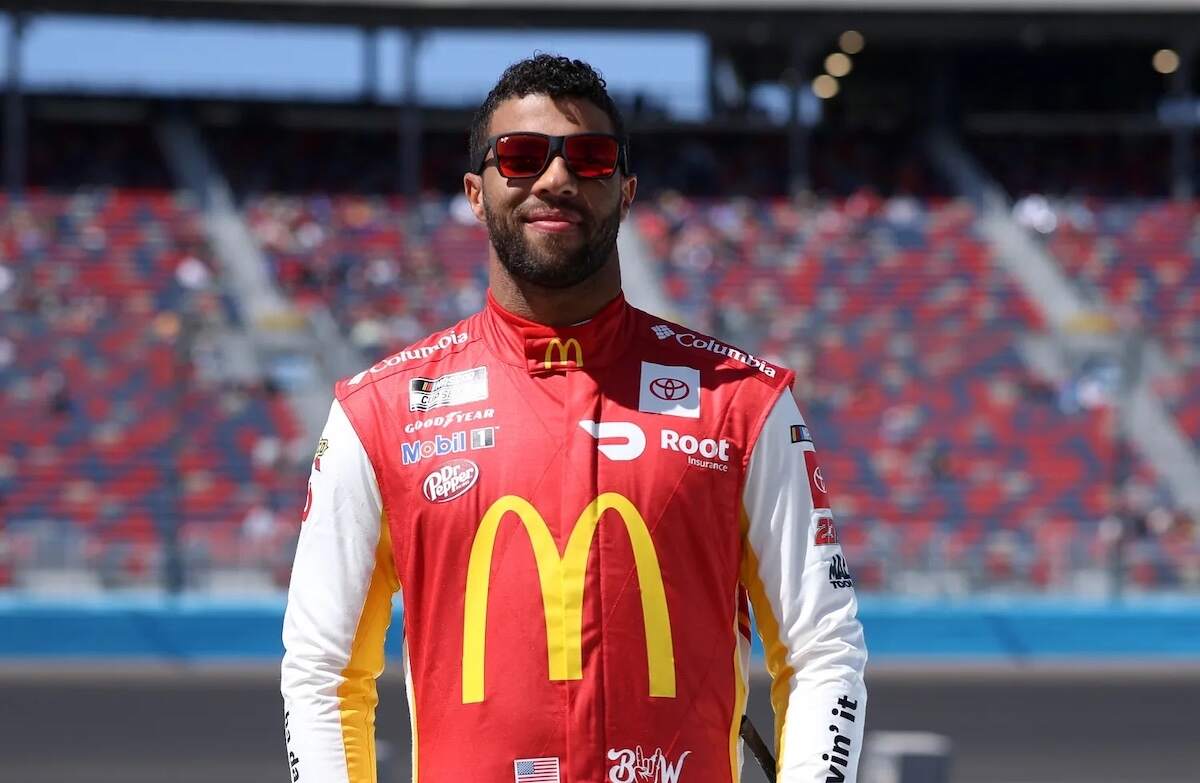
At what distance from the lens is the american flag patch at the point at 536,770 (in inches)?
92.9

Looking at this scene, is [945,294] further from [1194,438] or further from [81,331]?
[81,331]

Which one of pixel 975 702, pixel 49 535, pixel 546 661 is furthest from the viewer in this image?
pixel 49 535

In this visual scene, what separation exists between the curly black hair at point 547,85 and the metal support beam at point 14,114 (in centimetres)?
2437

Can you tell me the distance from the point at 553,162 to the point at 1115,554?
14844 millimetres

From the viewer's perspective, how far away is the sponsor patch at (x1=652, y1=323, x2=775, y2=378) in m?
2.54

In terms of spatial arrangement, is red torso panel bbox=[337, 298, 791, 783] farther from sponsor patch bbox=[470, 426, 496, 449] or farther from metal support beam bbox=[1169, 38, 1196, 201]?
metal support beam bbox=[1169, 38, 1196, 201]

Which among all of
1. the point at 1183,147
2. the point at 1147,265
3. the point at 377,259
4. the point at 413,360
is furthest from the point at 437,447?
the point at 1183,147

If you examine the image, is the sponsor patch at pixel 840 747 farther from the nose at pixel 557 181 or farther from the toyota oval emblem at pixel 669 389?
the nose at pixel 557 181

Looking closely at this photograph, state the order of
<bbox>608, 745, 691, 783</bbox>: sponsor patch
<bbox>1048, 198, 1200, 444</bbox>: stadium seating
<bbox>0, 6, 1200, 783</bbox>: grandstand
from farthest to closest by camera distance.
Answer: <bbox>1048, 198, 1200, 444</bbox>: stadium seating, <bbox>0, 6, 1200, 783</bbox>: grandstand, <bbox>608, 745, 691, 783</bbox>: sponsor patch

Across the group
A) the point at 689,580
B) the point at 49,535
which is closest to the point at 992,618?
the point at 49,535

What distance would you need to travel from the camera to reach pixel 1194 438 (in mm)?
18719

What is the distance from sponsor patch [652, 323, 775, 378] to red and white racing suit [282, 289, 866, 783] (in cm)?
2

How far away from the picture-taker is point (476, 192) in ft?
8.41

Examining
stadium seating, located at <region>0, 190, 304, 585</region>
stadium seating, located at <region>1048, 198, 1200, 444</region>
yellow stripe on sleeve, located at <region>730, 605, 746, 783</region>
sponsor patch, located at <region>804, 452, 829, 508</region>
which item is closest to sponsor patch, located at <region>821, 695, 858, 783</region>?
yellow stripe on sleeve, located at <region>730, 605, 746, 783</region>
